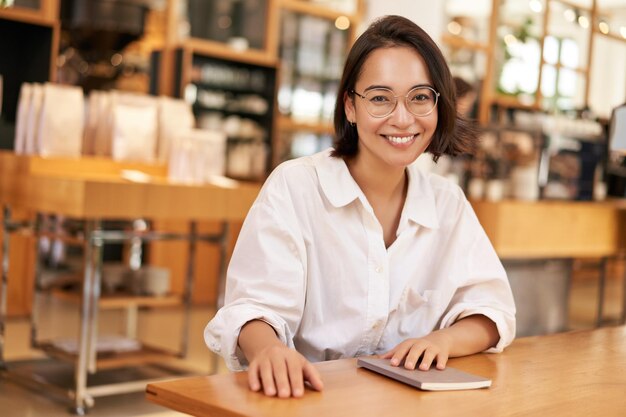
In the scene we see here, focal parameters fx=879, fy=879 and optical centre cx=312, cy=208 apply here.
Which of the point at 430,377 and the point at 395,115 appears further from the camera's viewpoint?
the point at 395,115

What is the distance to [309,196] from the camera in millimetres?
1808

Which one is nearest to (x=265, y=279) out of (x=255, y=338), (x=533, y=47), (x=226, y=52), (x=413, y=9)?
(x=255, y=338)

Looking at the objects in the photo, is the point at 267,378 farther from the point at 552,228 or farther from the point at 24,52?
the point at 24,52

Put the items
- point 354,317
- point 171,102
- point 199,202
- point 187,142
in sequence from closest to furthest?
point 354,317
point 199,202
point 187,142
point 171,102

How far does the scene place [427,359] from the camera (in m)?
1.52

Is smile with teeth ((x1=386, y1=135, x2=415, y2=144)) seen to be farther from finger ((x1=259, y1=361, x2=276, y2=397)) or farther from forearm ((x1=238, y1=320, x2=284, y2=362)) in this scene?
finger ((x1=259, y1=361, x2=276, y2=397))

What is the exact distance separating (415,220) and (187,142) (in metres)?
2.45

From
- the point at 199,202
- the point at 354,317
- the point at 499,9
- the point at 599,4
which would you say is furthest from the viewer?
the point at 599,4

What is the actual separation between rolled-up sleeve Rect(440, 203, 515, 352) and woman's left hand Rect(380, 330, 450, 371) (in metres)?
0.25

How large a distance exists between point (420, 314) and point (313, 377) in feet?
2.00

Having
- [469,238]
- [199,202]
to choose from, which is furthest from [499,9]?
[469,238]

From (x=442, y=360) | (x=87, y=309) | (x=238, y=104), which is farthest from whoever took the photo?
(x=238, y=104)

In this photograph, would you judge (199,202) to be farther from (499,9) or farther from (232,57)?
(499,9)

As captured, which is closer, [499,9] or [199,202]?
[199,202]
